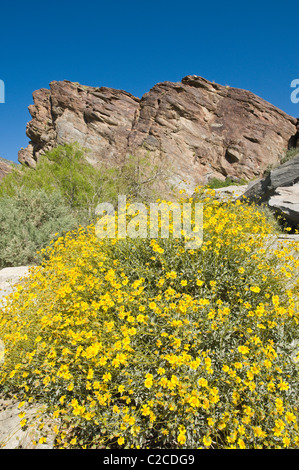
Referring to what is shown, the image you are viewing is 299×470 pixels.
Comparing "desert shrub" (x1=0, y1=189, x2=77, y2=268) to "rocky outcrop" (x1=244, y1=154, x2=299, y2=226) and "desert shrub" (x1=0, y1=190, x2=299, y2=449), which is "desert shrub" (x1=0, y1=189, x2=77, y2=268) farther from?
"rocky outcrop" (x1=244, y1=154, x2=299, y2=226)

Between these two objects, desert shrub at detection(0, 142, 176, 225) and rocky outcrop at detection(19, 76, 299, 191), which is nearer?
desert shrub at detection(0, 142, 176, 225)

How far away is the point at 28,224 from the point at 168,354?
18.1 ft

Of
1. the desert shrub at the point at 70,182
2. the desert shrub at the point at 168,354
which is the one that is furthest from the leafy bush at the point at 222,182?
the desert shrub at the point at 168,354

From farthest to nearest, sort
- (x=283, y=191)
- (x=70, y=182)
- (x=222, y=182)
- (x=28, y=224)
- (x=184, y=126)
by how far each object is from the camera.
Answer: (x=184, y=126), (x=222, y=182), (x=70, y=182), (x=283, y=191), (x=28, y=224)

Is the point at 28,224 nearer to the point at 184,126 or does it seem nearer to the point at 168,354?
the point at 168,354

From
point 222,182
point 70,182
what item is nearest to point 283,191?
point 70,182

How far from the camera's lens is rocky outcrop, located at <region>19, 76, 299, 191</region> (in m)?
23.2

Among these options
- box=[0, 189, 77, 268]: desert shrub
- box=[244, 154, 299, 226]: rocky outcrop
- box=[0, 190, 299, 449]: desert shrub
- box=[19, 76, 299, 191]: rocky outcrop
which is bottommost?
box=[0, 190, 299, 449]: desert shrub

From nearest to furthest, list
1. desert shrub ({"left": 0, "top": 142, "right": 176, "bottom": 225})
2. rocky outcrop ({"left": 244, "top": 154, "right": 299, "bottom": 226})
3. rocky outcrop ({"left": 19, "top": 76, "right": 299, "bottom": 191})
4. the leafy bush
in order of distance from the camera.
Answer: rocky outcrop ({"left": 244, "top": 154, "right": 299, "bottom": 226}) < desert shrub ({"left": 0, "top": 142, "right": 176, "bottom": 225}) < the leafy bush < rocky outcrop ({"left": 19, "top": 76, "right": 299, "bottom": 191})

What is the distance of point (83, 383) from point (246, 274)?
1.67 metres

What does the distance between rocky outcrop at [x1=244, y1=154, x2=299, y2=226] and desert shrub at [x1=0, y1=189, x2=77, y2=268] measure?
6.01m

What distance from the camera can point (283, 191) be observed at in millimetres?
8211

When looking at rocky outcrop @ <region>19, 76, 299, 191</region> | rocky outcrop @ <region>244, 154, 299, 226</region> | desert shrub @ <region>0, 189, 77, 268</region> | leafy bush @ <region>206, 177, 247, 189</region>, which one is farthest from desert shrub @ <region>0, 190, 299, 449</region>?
rocky outcrop @ <region>19, 76, 299, 191</region>

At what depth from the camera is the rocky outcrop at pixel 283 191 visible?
730 cm
